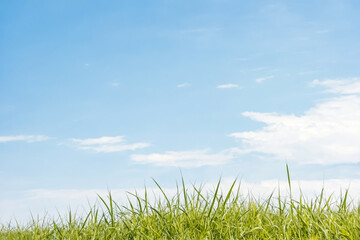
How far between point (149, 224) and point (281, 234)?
108 cm

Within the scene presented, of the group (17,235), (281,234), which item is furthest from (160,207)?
(17,235)

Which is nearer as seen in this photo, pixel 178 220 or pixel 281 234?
pixel 281 234

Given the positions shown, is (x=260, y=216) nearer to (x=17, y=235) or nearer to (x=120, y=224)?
(x=120, y=224)

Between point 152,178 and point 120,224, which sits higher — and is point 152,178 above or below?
above

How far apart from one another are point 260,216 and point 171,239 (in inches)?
33.7

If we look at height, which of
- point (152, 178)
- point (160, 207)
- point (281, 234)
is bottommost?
point (281, 234)

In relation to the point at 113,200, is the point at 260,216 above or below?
below

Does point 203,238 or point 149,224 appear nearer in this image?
point 203,238

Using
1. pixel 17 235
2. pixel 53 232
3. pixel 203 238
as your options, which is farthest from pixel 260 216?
pixel 17 235

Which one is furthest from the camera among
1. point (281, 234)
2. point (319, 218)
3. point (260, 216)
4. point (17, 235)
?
point (17, 235)

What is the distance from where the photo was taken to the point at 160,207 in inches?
161

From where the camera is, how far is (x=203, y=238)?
3.50 m

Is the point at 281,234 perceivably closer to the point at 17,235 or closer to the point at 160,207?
the point at 160,207

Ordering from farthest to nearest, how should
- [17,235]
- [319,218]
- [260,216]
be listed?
[17,235], [260,216], [319,218]
